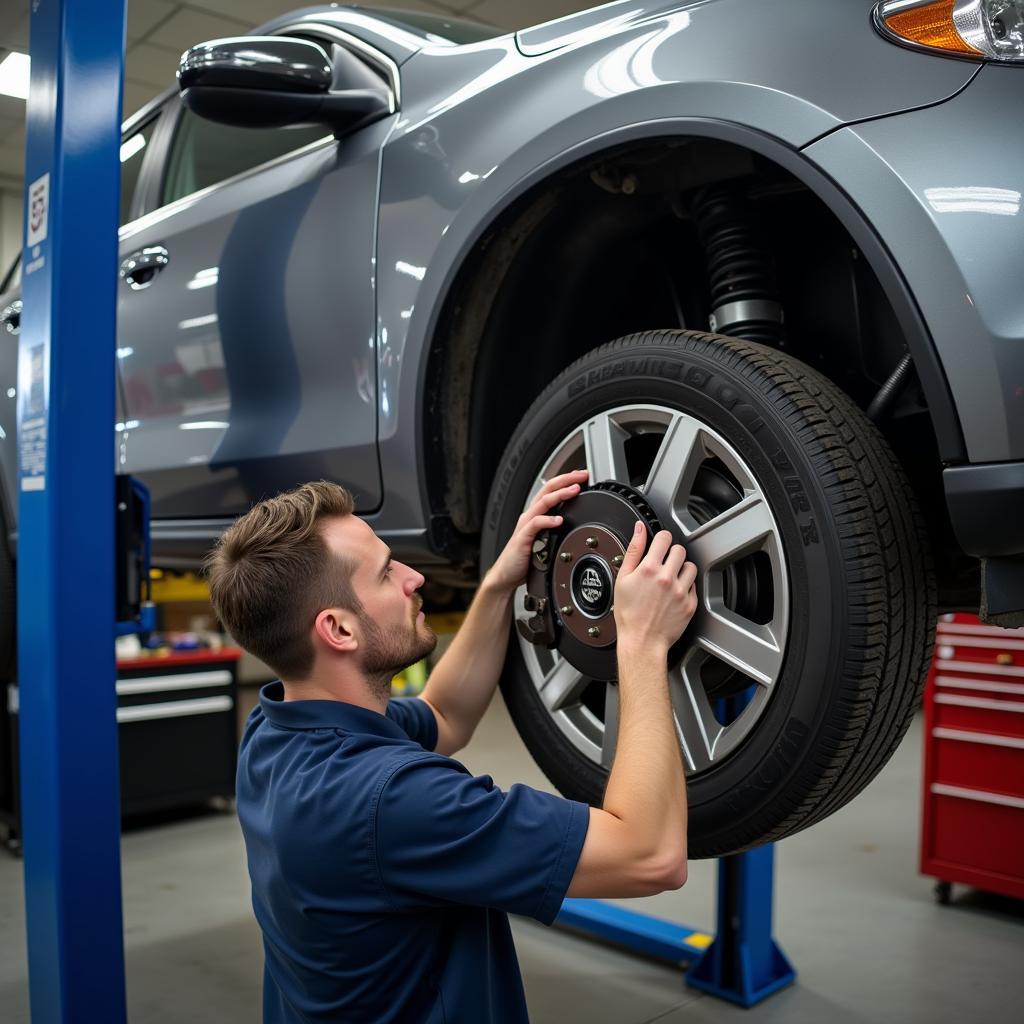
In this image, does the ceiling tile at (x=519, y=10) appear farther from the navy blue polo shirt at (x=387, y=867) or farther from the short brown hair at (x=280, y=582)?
the navy blue polo shirt at (x=387, y=867)

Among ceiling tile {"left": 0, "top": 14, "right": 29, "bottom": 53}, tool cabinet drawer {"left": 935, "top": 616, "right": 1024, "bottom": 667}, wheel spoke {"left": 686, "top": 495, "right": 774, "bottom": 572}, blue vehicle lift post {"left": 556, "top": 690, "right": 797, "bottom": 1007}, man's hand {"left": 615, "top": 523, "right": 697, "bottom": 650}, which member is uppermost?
ceiling tile {"left": 0, "top": 14, "right": 29, "bottom": 53}

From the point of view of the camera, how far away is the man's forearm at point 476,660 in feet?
4.24

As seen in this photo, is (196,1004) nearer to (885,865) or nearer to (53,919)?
(53,919)

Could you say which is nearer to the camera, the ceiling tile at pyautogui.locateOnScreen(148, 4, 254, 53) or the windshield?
the windshield

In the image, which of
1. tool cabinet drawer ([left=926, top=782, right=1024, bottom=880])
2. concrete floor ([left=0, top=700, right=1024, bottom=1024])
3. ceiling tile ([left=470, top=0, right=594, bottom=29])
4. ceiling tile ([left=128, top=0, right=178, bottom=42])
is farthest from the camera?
ceiling tile ([left=128, top=0, right=178, bottom=42])

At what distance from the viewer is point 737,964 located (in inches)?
96.9

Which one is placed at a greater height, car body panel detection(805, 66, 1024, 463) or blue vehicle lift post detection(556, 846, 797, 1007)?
car body panel detection(805, 66, 1024, 463)

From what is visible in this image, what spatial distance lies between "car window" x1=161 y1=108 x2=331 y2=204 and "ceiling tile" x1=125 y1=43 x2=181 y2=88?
3.30 meters

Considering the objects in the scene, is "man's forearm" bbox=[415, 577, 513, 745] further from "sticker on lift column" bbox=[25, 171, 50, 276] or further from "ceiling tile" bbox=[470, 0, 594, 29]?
"ceiling tile" bbox=[470, 0, 594, 29]

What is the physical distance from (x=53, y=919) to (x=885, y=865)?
2.83 metres

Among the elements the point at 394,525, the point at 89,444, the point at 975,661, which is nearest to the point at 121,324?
the point at 89,444

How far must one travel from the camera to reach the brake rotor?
3.58ft

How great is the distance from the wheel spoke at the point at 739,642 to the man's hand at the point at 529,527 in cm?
21

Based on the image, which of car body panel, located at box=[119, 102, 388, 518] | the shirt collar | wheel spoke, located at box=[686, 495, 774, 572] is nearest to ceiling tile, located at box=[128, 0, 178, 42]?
car body panel, located at box=[119, 102, 388, 518]
